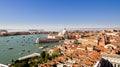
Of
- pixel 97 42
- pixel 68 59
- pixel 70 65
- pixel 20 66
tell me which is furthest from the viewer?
pixel 97 42

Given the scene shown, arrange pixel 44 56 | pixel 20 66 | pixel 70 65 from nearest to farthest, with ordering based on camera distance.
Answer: pixel 70 65 → pixel 20 66 → pixel 44 56

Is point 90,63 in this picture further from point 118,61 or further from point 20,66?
point 20,66

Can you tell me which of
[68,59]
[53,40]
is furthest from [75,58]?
[53,40]

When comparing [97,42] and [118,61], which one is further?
[97,42]

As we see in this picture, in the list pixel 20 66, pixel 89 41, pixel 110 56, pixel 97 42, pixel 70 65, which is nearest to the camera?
pixel 70 65

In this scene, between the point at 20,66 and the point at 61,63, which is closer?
the point at 61,63

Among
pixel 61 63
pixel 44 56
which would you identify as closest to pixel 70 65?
pixel 61 63

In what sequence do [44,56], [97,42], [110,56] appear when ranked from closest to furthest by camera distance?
[110,56] < [44,56] < [97,42]

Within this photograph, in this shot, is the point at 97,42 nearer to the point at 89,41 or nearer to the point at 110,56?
the point at 89,41
